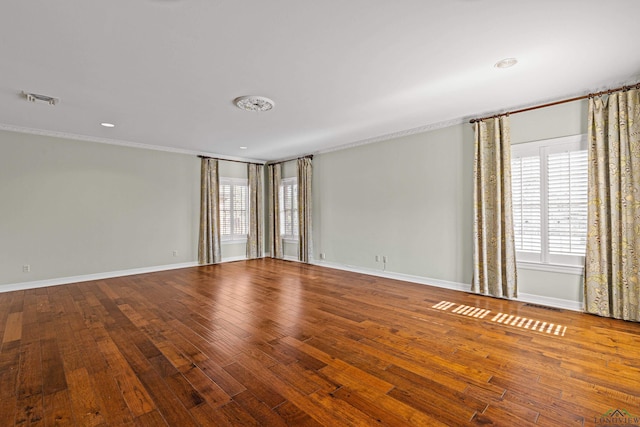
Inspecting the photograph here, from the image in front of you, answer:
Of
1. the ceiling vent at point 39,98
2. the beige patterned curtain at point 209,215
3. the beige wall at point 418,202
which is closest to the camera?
the ceiling vent at point 39,98

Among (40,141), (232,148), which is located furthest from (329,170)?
(40,141)

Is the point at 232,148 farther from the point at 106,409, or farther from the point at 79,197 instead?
the point at 106,409

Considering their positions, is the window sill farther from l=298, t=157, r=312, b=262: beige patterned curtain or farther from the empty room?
l=298, t=157, r=312, b=262: beige patterned curtain

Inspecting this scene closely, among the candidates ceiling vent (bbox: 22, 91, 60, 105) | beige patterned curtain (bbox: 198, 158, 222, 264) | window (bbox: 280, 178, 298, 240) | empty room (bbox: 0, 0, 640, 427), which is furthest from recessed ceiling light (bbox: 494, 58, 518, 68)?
beige patterned curtain (bbox: 198, 158, 222, 264)

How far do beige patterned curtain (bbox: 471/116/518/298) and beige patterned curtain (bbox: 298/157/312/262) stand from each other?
3792mm

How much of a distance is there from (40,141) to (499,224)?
7.56 meters

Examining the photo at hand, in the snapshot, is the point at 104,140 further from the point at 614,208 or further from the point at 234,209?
the point at 614,208

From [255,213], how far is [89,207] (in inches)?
142

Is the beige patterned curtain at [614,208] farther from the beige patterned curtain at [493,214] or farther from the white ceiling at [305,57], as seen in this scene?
the beige patterned curtain at [493,214]

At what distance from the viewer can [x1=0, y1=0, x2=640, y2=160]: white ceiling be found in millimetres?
2107

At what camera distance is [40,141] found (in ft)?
16.7

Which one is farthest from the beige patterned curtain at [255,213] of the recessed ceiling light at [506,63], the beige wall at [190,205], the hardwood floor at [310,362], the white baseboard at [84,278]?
the recessed ceiling light at [506,63]

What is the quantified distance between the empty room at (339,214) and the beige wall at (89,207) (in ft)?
0.11

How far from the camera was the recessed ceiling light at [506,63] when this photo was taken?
2.83 m
